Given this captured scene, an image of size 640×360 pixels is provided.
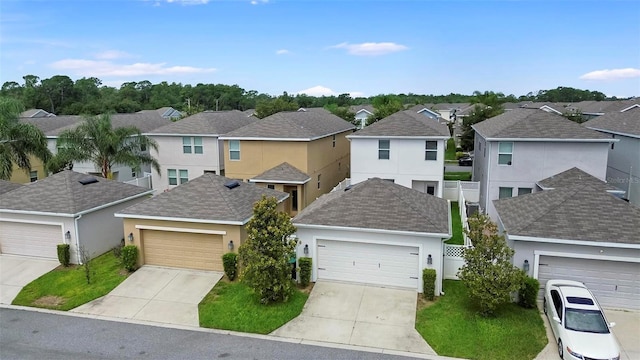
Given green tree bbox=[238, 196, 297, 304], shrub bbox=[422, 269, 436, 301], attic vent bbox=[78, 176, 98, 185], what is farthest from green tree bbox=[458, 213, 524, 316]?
attic vent bbox=[78, 176, 98, 185]

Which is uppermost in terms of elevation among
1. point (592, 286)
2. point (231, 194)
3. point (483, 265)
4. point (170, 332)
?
point (231, 194)

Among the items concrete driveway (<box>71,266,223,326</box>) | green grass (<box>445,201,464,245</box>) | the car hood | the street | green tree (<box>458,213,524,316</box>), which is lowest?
the street

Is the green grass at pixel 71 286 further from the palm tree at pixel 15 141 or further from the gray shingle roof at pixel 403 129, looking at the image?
the gray shingle roof at pixel 403 129

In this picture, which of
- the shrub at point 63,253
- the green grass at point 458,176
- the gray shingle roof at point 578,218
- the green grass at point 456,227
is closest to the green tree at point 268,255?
the gray shingle roof at point 578,218

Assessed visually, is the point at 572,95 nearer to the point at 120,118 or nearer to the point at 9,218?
the point at 120,118

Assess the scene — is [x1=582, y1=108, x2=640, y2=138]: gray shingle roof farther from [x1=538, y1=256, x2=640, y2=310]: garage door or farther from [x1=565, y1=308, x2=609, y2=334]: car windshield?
[x1=565, y1=308, x2=609, y2=334]: car windshield

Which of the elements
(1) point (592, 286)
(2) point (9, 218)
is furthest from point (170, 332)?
(1) point (592, 286)
